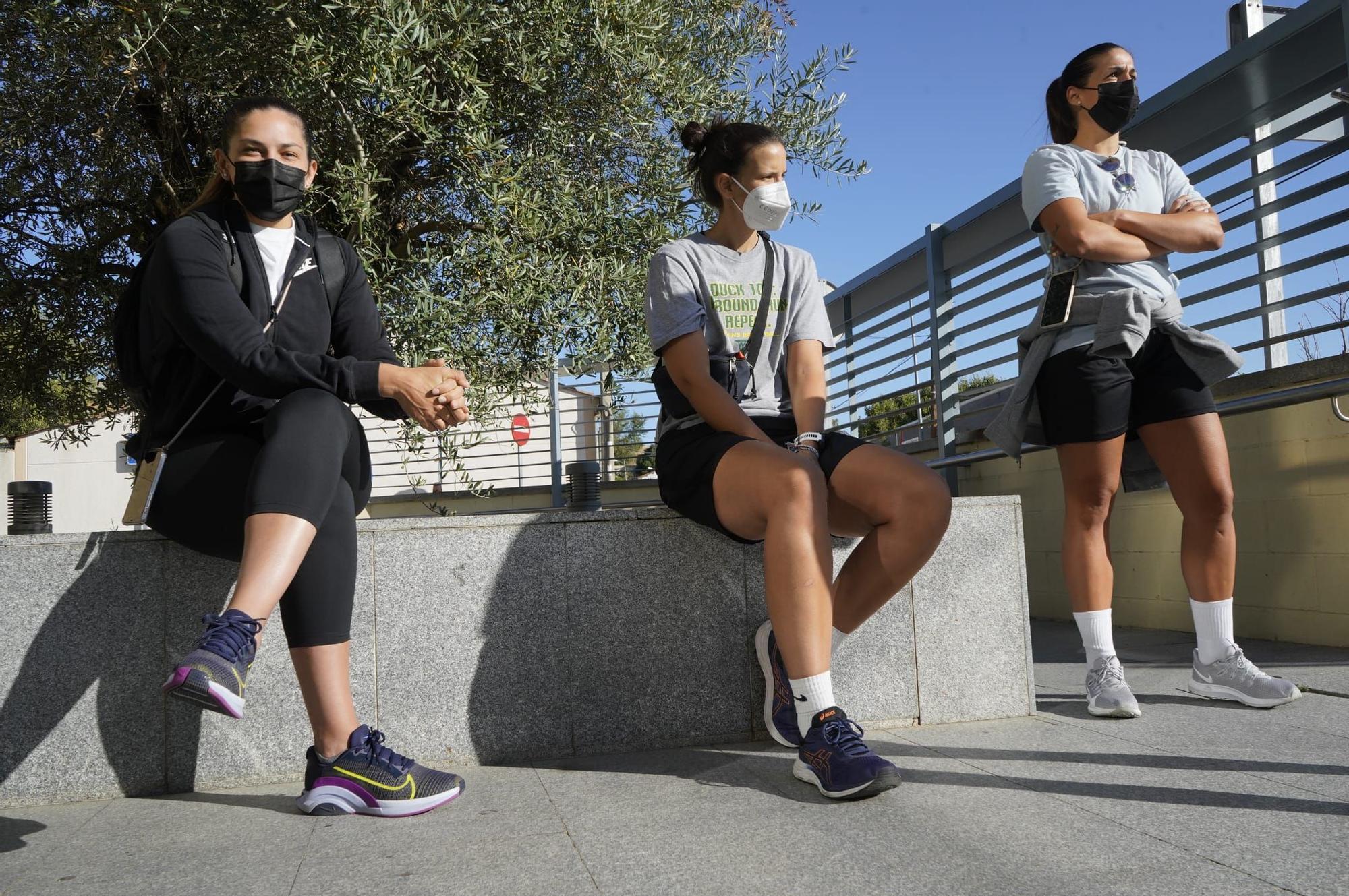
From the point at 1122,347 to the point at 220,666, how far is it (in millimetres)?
2574

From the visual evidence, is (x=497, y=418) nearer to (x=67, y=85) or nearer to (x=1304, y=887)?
(x=67, y=85)

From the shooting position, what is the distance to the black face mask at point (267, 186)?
266 cm

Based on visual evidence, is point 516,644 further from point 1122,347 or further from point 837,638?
point 1122,347

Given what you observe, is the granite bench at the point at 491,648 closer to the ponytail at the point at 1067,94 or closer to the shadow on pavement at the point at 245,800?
the shadow on pavement at the point at 245,800

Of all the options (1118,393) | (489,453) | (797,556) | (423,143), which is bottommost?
(797,556)

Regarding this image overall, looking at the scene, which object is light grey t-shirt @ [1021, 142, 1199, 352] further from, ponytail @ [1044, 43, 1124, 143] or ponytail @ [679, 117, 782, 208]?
ponytail @ [679, 117, 782, 208]

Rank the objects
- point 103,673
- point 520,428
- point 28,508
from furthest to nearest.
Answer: point 520,428 < point 28,508 < point 103,673

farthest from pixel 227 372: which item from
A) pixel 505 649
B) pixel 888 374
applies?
pixel 888 374

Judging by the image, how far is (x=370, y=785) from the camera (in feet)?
7.70

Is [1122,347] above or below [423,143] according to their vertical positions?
below

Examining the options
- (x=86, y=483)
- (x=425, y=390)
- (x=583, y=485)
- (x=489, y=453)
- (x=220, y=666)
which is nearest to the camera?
(x=220, y=666)

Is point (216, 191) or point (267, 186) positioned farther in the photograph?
point (216, 191)

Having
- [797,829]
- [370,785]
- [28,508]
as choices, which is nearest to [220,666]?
[370,785]

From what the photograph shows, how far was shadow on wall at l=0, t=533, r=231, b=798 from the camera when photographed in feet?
8.71
